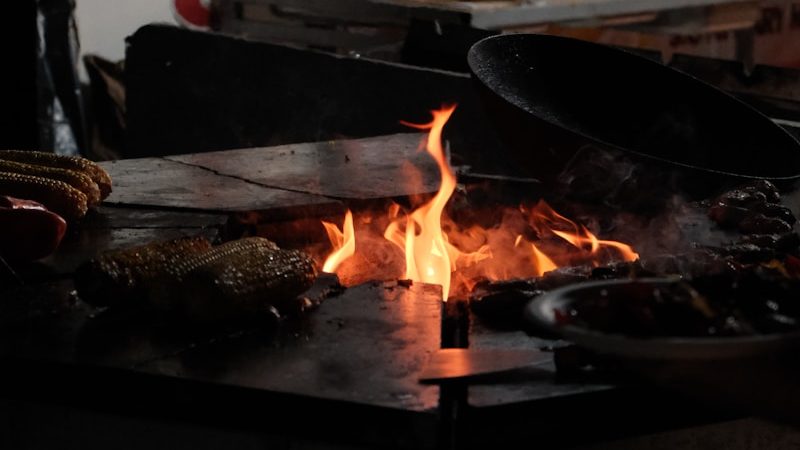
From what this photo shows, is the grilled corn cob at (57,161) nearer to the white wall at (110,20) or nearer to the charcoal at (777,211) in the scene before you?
the charcoal at (777,211)

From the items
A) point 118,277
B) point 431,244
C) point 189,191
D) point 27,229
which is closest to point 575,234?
point 431,244

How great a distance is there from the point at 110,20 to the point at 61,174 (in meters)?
5.70

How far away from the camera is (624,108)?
450 centimetres

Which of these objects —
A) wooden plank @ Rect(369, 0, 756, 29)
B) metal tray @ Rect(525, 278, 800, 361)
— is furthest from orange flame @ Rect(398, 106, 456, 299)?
wooden plank @ Rect(369, 0, 756, 29)

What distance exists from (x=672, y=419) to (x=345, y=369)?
2.77ft

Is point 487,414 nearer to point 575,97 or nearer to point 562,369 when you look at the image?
point 562,369

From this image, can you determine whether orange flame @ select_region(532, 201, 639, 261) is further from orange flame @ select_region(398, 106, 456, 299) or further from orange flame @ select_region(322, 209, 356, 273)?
orange flame @ select_region(322, 209, 356, 273)

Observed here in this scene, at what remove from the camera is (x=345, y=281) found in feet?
13.4

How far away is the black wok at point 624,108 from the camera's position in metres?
4.11

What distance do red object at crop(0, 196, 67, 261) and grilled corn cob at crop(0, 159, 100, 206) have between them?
34 cm

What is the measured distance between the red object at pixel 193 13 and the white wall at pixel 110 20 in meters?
0.83

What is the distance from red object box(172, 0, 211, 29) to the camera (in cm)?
850

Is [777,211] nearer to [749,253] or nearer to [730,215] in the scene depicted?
[730,215]

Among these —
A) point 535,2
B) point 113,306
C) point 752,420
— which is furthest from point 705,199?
point 535,2
